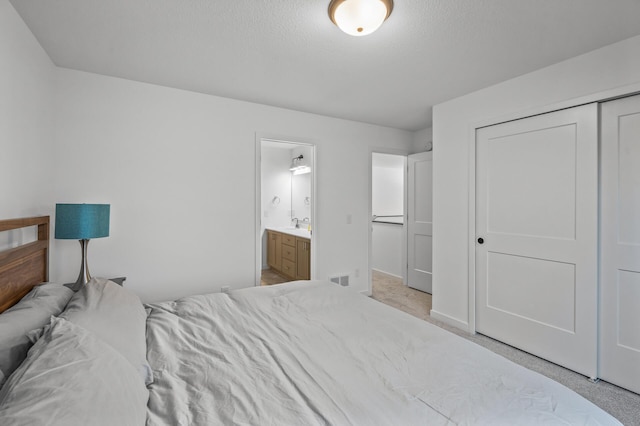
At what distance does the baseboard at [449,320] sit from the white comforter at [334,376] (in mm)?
1758

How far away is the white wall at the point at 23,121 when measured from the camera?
1615 millimetres

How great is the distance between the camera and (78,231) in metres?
2.03

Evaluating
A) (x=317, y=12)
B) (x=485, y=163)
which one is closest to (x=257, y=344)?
(x=317, y=12)

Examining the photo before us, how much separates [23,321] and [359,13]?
212 cm

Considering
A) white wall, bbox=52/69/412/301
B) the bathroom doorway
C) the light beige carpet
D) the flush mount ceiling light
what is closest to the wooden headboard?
white wall, bbox=52/69/412/301

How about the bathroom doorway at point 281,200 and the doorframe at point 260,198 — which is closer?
the doorframe at point 260,198

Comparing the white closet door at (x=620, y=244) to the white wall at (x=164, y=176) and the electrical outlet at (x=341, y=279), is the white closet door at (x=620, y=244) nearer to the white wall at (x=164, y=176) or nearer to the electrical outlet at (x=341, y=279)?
the electrical outlet at (x=341, y=279)

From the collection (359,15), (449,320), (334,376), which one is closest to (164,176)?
(359,15)

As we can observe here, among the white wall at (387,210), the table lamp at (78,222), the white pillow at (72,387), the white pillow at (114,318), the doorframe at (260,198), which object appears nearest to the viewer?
the white pillow at (72,387)

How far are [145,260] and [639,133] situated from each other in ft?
13.4

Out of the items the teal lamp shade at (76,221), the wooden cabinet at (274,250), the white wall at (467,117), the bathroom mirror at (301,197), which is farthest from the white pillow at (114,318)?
the bathroom mirror at (301,197)

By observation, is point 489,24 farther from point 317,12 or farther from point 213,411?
point 213,411

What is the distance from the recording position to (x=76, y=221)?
2029mm

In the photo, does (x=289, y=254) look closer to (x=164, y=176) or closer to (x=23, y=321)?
(x=164, y=176)
